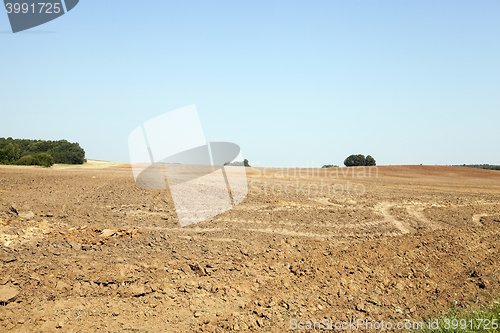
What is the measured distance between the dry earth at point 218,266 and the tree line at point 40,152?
73.7 ft

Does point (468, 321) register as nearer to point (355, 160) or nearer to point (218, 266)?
point (218, 266)

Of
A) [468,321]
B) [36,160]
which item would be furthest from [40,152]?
[468,321]

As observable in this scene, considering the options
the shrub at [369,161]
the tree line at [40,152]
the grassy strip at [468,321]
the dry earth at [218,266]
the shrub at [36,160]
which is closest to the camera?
the grassy strip at [468,321]

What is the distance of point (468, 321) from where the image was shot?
187 inches

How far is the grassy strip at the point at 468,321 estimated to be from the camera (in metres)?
4.58

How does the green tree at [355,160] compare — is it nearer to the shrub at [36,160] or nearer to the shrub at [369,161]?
the shrub at [369,161]

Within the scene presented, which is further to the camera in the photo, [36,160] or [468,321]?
[36,160]

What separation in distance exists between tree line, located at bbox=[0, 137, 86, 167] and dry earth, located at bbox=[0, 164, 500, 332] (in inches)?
885

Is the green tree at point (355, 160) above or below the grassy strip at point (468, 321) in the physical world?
above

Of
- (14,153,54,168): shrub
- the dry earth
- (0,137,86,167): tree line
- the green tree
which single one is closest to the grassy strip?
the dry earth

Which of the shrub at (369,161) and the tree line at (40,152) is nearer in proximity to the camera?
the tree line at (40,152)

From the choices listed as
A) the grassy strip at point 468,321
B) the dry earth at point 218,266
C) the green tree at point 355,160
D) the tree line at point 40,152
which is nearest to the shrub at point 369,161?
the green tree at point 355,160

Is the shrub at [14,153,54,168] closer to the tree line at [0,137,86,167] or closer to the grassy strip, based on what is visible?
the tree line at [0,137,86,167]

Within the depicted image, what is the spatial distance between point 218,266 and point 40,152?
153ft
